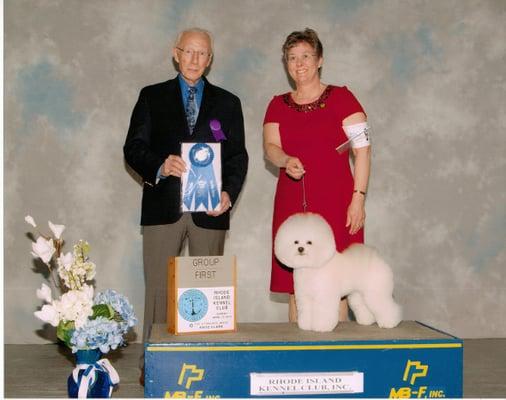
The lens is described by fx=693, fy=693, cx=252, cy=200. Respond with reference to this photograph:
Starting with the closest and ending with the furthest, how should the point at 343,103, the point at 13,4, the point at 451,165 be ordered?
the point at 343,103
the point at 13,4
the point at 451,165

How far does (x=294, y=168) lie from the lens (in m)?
2.46

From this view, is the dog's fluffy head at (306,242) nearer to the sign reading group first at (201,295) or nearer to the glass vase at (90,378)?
the sign reading group first at (201,295)

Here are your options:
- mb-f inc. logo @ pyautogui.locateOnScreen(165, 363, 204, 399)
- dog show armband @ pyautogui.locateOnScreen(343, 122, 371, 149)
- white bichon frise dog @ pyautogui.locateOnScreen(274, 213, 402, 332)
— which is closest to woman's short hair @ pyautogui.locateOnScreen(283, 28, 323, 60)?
dog show armband @ pyautogui.locateOnScreen(343, 122, 371, 149)

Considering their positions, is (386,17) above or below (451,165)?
above

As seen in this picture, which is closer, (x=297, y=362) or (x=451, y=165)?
(x=297, y=362)

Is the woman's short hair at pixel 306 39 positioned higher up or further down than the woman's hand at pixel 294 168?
higher up

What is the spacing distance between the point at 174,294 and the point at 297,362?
1.56 feet

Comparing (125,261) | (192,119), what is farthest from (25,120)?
(192,119)

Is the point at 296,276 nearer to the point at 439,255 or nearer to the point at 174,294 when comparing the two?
the point at 174,294

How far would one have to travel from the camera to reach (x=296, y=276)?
2346 millimetres

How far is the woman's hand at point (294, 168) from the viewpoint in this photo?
8.03ft

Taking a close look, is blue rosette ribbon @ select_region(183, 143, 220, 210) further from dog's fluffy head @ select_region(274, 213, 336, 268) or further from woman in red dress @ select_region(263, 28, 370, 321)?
dog's fluffy head @ select_region(274, 213, 336, 268)

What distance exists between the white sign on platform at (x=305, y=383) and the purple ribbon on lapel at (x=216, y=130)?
38.2 inches

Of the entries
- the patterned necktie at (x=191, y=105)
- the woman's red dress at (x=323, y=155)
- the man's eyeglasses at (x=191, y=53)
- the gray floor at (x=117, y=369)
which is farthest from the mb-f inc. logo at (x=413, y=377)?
the man's eyeglasses at (x=191, y=53)
